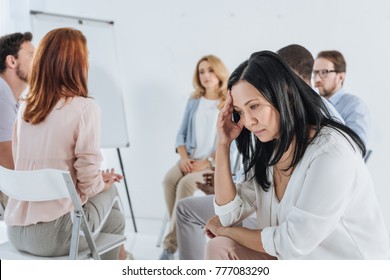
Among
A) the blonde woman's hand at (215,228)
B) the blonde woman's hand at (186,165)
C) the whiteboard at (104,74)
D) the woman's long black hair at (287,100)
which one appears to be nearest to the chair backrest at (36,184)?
the blonde woman's hand at (215,228)

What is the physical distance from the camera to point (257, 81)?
1163 mm

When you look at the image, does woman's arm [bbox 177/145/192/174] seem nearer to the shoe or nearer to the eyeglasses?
the shoe

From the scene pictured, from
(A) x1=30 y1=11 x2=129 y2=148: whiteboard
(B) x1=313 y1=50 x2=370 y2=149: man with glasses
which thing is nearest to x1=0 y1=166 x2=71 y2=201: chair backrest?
(A) x1=30 y1=11 x2=129 y2=148: whiteboard

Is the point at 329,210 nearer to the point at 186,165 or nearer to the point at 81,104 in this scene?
the point at 81,104

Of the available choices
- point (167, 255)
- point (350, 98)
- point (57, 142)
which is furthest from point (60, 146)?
point (350, 98)

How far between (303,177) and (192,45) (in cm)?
219

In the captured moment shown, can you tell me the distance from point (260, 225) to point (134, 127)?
223 cm

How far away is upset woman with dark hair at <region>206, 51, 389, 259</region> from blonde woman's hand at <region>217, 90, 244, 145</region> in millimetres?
58

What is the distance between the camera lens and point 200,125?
9.70ft

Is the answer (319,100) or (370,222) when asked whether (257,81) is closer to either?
(319,100)

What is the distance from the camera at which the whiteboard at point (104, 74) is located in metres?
3.05

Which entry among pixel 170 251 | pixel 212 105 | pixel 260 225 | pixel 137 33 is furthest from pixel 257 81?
pixel 137 33

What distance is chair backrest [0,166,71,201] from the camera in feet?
4.54
